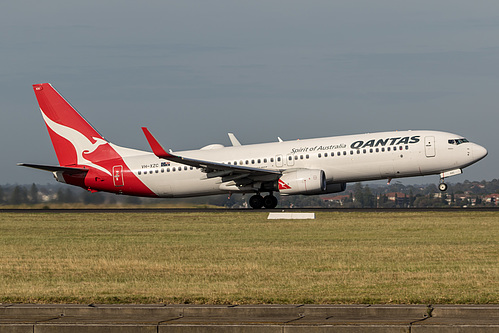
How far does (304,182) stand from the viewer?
40.2m

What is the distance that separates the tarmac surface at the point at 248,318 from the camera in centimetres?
1067

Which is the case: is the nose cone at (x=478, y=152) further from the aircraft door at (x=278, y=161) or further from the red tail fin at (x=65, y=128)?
the red tail fin at (x=65, y=128)

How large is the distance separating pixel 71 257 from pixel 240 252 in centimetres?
482

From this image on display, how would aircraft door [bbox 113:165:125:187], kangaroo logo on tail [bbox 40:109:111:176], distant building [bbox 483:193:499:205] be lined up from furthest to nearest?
distant building [bbox 483:193:499:205]
kangaroo logo on tail [bbox 40:109:111:176]
aircraft door [bbox 113:165:125:187]

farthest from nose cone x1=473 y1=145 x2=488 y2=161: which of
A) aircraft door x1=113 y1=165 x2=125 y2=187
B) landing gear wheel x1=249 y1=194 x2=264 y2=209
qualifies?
aircraft door x1=113 y1=165 x2=125 y2=187

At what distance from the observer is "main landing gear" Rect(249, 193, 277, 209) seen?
4369cm

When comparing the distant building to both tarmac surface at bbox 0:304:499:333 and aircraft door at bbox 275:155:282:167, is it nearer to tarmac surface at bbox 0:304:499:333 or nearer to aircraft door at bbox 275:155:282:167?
aircraft door at bbox 275:155:282:167

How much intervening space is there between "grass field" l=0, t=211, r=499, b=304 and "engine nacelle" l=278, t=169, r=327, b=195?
5.65 meters

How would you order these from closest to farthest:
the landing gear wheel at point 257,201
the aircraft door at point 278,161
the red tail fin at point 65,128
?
the aircraft door at point 278,161, the landing gear wheel at point 257,201, the red tail fin at point 65,128

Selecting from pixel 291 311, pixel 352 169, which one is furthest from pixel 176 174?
pixel 291 311

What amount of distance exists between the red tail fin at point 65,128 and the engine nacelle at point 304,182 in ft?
40.0

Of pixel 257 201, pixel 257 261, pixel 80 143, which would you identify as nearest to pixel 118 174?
pixel 80 143

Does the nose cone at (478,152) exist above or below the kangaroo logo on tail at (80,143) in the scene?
below

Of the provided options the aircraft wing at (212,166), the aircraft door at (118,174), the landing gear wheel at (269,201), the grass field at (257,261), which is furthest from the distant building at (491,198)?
the aircraft door at (118,174)
